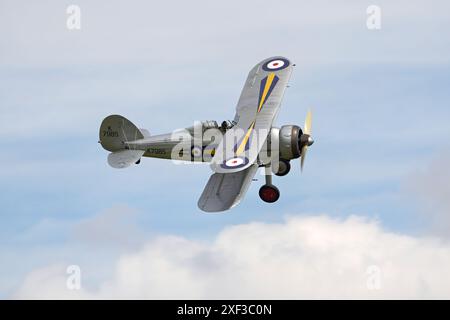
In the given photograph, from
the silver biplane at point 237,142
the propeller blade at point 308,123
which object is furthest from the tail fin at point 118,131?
the propeller blade at point 308,123

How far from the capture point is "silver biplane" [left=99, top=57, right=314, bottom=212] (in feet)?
99.5

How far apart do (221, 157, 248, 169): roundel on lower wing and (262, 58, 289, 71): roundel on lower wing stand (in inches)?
284

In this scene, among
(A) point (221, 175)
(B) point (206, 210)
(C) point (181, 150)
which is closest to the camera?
(B) point (206, 210)

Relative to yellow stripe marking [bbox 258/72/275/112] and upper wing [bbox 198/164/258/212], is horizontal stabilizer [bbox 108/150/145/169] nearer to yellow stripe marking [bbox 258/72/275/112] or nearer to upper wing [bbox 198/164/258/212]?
upper wing [bbox 198/164/258/212]

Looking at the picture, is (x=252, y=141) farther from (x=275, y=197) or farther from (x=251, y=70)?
(x=251, y=70)

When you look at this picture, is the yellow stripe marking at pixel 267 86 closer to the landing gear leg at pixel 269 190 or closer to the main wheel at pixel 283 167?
the main wheel at pixel 283 167

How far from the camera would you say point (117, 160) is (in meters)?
33.9

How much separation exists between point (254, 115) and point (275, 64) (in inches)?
156

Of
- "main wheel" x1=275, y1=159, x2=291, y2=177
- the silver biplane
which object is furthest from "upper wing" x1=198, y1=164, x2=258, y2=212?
"main wheel" x1=275, y1=159, x2=291, y2=177

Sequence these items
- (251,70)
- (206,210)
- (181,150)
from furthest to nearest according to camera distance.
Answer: (251,70) → (181,150) → (206,210)

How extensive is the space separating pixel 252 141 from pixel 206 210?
9.85 feet

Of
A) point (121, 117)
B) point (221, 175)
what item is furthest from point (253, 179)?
point (121, 117)

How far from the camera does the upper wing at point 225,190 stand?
98.2 ft

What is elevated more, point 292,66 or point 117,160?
point 292,66
